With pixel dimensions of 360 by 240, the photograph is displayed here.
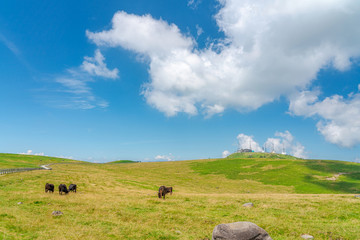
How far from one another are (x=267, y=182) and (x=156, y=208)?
241 ft

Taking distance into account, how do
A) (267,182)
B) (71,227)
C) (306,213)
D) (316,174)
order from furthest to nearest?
1. (316,174)
2. (267,182)
3. (306,213)
4. (71,227)

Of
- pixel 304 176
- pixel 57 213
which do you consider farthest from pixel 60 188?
pixel 304 176

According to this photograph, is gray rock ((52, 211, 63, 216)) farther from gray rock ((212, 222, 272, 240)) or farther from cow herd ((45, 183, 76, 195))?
gray rock ((212, 222, 272, 240))

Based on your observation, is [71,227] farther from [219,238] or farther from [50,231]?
[219,238]

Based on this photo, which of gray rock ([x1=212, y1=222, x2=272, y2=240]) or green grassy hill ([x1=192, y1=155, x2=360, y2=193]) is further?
green grassy hill ([x1=192, y1=155, x2=360, y2=193])

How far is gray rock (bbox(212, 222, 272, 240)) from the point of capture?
43.5 ft

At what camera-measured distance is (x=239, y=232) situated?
43.8 ft

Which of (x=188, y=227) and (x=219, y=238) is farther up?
(x=219, y=238)

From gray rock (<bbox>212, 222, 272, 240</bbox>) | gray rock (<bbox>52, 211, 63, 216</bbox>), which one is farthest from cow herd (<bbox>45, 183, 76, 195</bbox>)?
gray rock (<bbox>212, 222, 272, 240</bbox>)

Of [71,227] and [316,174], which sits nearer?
[71,227]

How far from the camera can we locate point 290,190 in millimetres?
73000

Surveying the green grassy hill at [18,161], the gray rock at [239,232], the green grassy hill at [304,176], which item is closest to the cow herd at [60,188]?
the gray rock at [239,232]

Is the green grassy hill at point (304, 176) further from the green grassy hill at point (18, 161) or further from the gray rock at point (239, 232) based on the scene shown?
the green grassy hill at point (18, 161)

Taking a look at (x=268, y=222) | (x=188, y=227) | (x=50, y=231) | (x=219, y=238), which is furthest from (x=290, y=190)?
(x=50, y=231)
